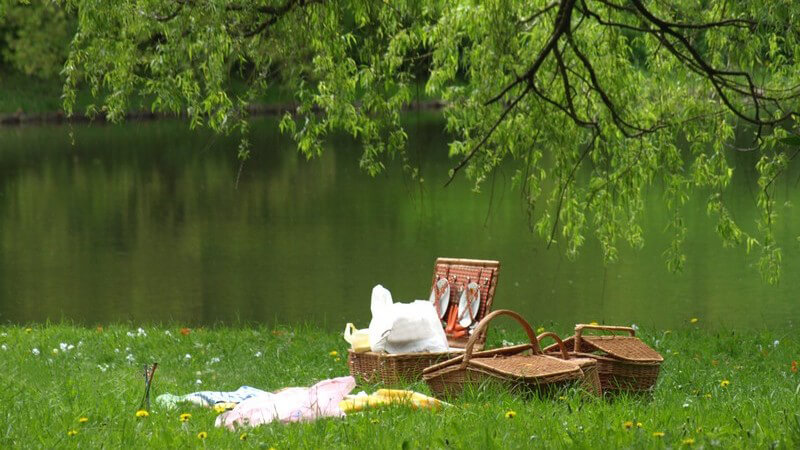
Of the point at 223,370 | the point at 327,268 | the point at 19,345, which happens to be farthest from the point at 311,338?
the point at 327,268

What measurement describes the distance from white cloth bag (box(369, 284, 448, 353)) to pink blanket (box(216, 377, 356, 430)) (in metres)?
0.79

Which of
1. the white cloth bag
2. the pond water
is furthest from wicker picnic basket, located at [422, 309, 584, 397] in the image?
the pond water

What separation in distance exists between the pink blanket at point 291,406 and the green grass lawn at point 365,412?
13 cm

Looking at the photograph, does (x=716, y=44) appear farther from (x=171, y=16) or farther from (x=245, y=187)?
(x=245, y=187)

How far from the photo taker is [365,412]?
166 inches

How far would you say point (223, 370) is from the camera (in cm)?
704

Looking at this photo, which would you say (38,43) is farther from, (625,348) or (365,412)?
(365,412)

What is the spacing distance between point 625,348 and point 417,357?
1.05 m

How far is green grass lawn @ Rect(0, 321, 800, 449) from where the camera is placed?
374 cm

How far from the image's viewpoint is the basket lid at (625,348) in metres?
5.52

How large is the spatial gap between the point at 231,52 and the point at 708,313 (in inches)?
299

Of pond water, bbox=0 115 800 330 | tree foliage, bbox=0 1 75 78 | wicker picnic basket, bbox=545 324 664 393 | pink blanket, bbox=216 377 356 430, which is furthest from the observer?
tree foliage, bbox=0 1 75 78

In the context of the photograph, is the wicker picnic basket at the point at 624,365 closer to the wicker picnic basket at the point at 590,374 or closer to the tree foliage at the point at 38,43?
the wicker picnic basket at the point at 590,374

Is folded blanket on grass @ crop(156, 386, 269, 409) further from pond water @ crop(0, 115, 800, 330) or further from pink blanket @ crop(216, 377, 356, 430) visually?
pond water @ crop(0, 115, 800, 330)
